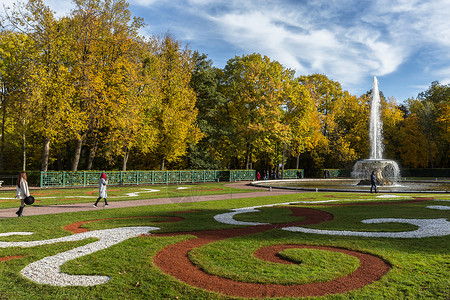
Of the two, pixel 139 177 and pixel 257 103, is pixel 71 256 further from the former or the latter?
pixel 257 103

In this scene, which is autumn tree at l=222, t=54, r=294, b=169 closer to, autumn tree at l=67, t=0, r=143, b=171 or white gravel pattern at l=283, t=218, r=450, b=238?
autumn tree at l=67, t=0, r=143, b=171

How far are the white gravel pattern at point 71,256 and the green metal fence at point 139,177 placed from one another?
21.8m

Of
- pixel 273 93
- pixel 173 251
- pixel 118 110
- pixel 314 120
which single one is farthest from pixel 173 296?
pixel 314 120

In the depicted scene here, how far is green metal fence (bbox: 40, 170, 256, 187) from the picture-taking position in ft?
96.3

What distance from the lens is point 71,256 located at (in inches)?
277

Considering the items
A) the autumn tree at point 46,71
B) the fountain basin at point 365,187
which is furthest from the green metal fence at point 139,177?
the fountain basin at point 365,187

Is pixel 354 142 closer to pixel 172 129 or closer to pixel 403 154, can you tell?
pixel 403 154

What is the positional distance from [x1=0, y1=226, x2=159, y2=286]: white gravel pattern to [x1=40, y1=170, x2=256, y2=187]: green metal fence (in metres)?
21.8

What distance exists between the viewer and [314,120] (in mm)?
56031

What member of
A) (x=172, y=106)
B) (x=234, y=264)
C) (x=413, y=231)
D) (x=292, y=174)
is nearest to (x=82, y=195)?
(x=234, y=264)

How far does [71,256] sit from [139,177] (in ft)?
92.9

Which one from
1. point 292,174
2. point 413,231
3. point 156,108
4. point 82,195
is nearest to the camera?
point 413,231

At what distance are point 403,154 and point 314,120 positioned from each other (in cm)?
1959

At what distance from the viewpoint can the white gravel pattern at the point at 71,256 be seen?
18.5ft
